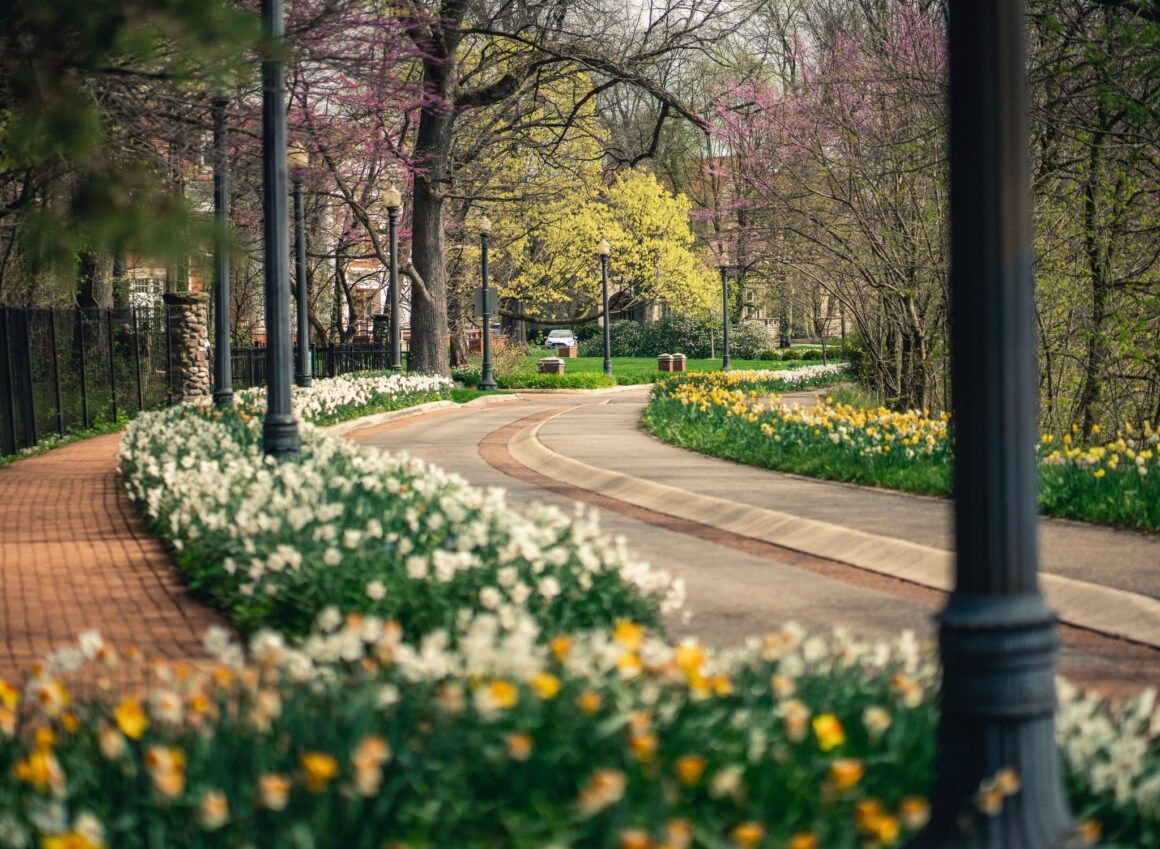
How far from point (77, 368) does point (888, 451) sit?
13417 mm

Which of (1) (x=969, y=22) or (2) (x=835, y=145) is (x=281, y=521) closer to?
(1) (x=969, y=22)

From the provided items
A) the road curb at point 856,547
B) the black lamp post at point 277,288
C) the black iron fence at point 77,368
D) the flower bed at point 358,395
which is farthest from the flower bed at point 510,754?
the flower bed at point 358,395

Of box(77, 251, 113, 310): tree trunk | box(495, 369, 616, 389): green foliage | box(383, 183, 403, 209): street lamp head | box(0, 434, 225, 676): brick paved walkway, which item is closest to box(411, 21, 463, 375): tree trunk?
box(383, 183, 403, 209): street lamp head

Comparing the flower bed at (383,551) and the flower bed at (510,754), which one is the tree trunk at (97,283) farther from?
the flower bed at (510,754)

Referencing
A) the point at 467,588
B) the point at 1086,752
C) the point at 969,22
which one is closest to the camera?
the point at 969,22

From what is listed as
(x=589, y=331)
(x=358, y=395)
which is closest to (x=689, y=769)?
(x=358, y=395)

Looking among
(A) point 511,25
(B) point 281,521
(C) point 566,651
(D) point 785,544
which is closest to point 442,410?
(A) point 511,25

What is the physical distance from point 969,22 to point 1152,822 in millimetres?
2297

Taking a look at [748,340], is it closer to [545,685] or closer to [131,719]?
[545,685]

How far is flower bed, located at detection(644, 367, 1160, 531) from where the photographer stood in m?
10.7

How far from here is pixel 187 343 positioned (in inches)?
1014

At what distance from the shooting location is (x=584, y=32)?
98.6 ft

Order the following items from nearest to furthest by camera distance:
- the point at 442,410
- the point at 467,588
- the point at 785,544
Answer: the point at 467,588
the point at 785,544
the point at 442,410

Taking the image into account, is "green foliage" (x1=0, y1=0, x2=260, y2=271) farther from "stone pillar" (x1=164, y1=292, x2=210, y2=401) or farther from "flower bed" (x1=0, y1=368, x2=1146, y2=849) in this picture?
"stone pillar" (x1=164, y1=292, x2=210, y2=401)
